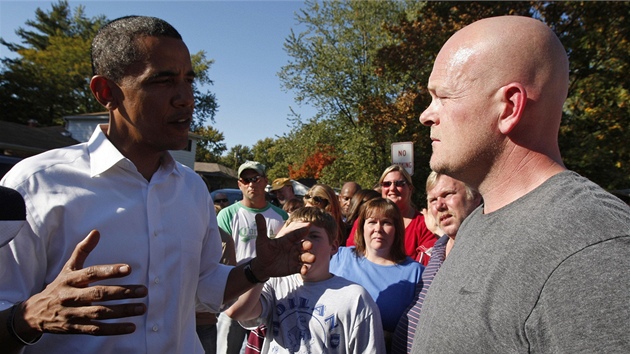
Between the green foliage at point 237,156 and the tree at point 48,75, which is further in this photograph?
the green foliage at point 237,156

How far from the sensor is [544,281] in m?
1.12

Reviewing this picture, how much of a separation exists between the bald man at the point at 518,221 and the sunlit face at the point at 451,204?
5.66 feet

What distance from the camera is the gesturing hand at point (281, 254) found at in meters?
2.20

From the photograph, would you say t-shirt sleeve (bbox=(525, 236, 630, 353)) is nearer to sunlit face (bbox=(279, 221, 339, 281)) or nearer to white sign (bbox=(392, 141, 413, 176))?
sunlit face (bbox=(279, 221, 339, 281))

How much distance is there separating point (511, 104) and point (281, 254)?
1.29 meters

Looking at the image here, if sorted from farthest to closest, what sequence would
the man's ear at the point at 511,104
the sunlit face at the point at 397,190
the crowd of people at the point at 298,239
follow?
the sunlit face at the point at 397,190 → the man's ear at the point at 511,104 → the crowd of people at the point at 298,239

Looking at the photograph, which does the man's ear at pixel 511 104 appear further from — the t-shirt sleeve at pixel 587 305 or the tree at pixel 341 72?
the tree at pixel 341 72

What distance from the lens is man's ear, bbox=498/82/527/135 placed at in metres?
1.35

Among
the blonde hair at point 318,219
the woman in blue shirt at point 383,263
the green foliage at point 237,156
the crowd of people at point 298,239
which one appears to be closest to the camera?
the crowd of people at point 298,239

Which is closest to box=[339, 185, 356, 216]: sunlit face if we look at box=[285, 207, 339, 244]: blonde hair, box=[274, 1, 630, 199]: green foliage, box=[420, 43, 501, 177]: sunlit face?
box=[285, 207, 339, 244]: blonde hair

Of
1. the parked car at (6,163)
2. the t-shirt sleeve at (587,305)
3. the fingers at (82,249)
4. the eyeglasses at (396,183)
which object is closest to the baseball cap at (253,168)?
the eyeglasses at (396,183)

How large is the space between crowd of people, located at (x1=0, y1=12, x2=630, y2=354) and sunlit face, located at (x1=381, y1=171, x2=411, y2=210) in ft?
7.66

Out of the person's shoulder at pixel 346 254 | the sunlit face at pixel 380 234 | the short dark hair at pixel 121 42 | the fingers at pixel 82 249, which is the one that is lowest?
the person's shoulder at pixel 346 254

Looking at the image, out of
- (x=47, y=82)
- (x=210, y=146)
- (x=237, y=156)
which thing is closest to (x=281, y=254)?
(x=47, y=82)
